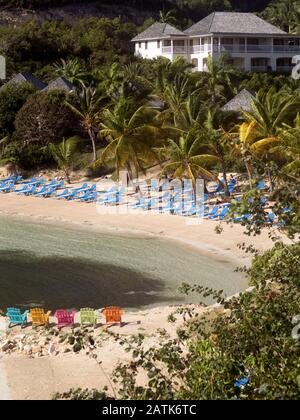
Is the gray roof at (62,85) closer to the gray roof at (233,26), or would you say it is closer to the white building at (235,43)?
the white building at (235,43)

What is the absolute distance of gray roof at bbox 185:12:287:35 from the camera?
49.3 meters

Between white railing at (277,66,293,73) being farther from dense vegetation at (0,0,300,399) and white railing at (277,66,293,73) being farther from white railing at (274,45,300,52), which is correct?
dense vegetation at (0,0,300,399)

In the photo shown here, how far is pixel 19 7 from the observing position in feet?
226

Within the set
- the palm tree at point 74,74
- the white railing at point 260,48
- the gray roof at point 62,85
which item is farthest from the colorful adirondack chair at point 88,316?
the white railing at point 260,48

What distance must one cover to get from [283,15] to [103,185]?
142ft

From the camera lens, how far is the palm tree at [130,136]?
27781 mm

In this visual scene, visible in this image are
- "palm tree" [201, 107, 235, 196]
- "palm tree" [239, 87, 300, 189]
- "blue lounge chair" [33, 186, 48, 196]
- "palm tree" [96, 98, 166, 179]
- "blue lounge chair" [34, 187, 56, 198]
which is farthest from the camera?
"blue lounge chair" [33, 186, 48, 196]

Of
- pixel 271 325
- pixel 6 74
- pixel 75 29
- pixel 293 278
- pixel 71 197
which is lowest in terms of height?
pixel 71 197

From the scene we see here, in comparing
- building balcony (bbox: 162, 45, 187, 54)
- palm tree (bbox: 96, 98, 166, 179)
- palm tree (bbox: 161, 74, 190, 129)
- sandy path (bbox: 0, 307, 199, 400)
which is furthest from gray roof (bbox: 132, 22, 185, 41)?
sandy path (bbox: 0, 307, 199, 400)

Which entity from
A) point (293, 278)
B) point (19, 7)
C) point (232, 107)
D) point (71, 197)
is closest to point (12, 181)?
point (71, 197)

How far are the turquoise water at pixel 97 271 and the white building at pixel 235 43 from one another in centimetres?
2896

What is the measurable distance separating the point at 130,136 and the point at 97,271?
31.0ft
